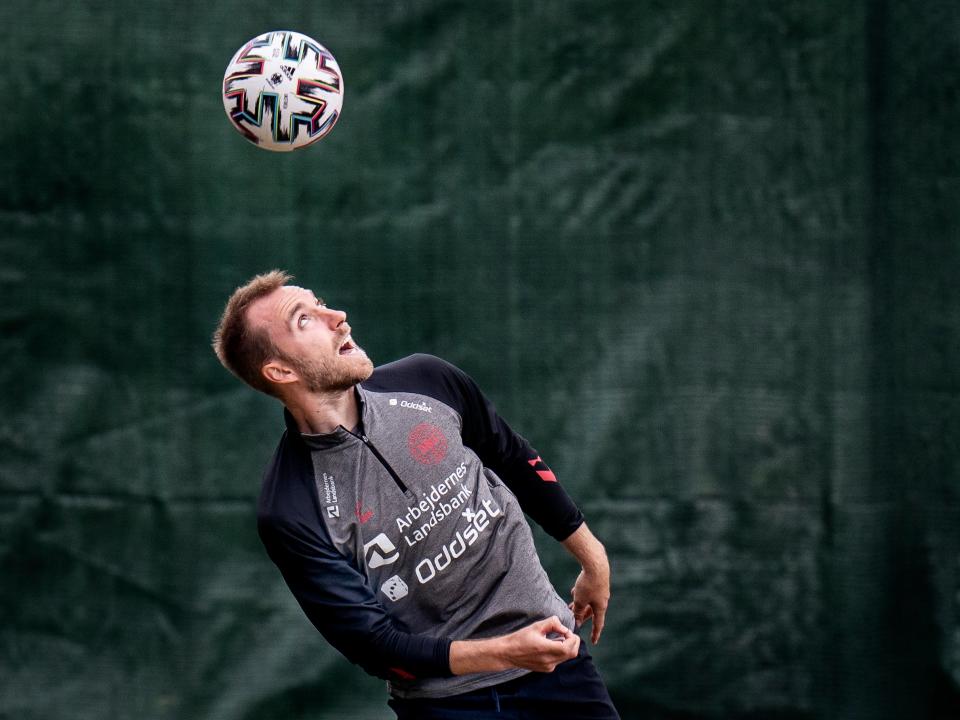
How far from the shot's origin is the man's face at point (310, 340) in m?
3.15

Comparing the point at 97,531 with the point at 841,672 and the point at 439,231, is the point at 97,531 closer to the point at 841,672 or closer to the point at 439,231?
the point at 439,231

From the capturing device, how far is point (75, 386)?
4.72 m

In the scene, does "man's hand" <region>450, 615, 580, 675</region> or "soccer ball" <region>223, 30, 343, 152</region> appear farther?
"soccer ball" <region>223, 30, 343, 152</region>

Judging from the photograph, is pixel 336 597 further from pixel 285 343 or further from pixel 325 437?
pixel 285 343

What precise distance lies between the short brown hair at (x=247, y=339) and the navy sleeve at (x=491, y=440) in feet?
1.09

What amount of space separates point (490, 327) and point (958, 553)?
197 cm

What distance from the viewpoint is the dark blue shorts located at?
10.5ft

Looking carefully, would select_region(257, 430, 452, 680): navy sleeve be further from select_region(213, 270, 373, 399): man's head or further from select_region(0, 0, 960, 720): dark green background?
select_region(0, 0, 960, 720): dark green background

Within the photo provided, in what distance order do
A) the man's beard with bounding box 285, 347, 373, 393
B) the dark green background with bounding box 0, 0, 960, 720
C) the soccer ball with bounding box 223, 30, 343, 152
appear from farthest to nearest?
the dark green background with bounding box 0, 0, 960, 720 < the soccer ball with bounding box 223, 30, 343, 152 < the man's beard with bounding box 285, 347, 373, 393

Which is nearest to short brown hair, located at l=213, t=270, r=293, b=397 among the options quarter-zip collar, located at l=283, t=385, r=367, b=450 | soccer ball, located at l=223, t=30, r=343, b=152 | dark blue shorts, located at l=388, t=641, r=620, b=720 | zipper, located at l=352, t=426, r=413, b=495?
quarter-zip collar, located at l=283, t=385, r=367, b=450

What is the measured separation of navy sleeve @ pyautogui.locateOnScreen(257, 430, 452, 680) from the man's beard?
11.5 inches

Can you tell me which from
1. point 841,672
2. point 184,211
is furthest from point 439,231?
point 841,672

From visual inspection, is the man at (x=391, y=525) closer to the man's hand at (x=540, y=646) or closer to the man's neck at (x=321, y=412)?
the man's neck at (x=321, y=412)

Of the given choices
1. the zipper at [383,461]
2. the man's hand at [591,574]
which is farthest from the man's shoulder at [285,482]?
the man's hand at [591,574]
